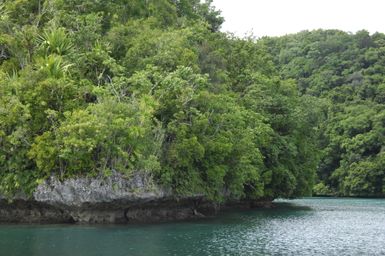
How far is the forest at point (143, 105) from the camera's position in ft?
102

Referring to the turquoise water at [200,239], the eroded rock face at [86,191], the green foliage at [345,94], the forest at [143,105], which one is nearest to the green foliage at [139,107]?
the forest at [143,105]

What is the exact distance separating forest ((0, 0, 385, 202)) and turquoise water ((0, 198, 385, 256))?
12.2 feet

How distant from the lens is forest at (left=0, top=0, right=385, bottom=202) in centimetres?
3108

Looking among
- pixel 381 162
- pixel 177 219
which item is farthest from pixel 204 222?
pixel 381 162

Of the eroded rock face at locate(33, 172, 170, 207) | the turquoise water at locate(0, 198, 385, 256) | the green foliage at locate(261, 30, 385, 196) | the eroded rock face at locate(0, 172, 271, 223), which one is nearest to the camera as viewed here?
the turquoise water at locate(0, 198, 385, 256)

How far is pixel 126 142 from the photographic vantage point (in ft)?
102

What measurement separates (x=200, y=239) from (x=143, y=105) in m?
9.55

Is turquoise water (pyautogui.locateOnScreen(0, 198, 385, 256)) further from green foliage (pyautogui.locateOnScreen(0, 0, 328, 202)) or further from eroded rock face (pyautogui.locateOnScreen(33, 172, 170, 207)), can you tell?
green foliage (pyautogui.locateOnScreen(0, 0, 328, 202))

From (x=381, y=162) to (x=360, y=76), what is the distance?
19538 mm

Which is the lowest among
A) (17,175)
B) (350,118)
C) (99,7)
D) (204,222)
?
(204,222)

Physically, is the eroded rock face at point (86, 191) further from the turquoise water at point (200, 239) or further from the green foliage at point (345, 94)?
the green foliage at point (345, 94)

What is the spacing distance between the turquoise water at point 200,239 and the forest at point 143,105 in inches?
146

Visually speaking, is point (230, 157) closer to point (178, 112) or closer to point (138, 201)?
point (178, 112)

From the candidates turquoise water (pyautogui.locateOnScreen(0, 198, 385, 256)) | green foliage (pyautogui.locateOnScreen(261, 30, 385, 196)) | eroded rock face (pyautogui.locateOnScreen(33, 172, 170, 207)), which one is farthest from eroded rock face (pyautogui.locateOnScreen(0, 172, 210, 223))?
green foliage (pyautogui.locateOnScreen(261, 30, 385, 196))
